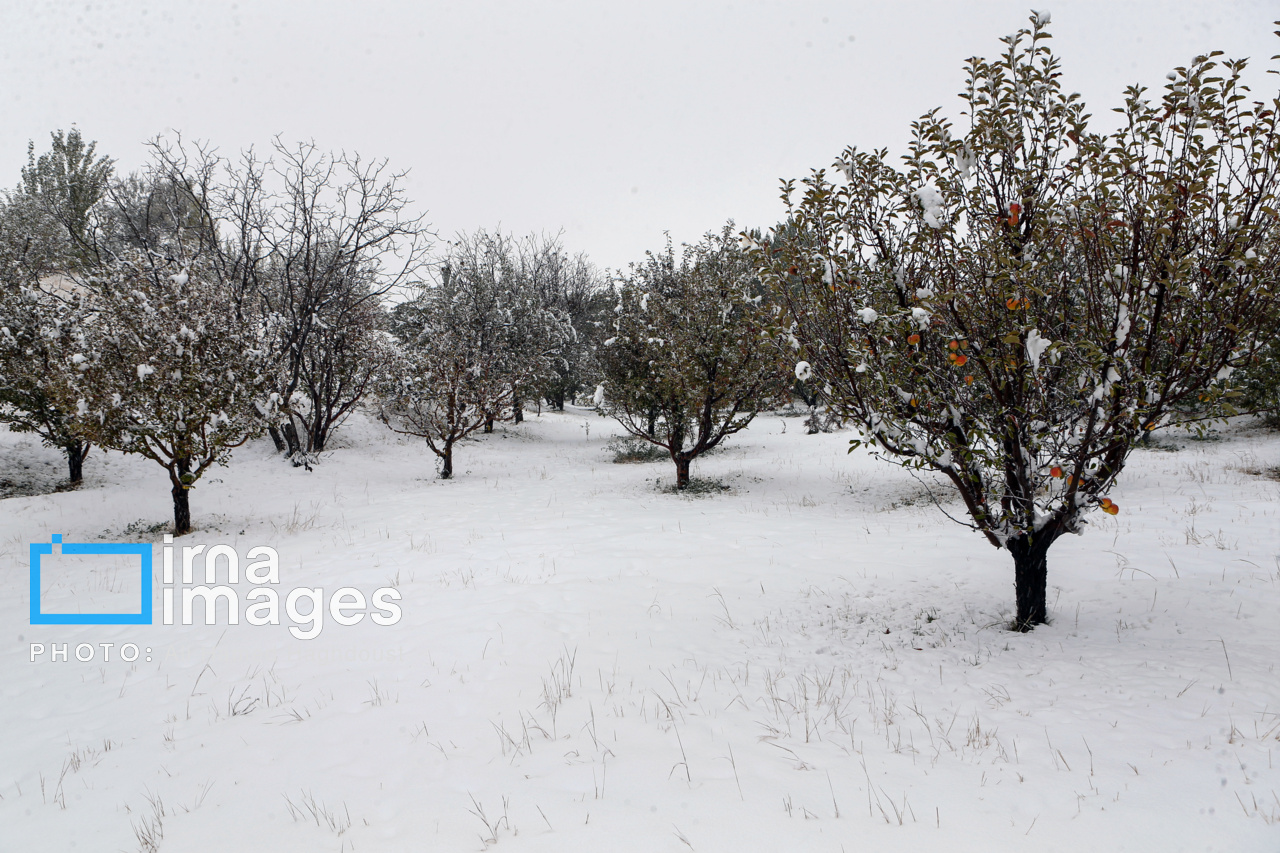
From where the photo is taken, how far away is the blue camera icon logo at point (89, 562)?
770 cm

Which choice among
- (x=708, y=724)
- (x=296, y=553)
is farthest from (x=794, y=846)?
→ (x=296, y=553)

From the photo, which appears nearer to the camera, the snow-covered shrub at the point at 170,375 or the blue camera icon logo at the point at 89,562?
the blue camera icon logo at the point at 89,562

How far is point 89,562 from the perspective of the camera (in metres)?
10.6

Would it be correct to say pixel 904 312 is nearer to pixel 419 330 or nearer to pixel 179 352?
pixel 179 352

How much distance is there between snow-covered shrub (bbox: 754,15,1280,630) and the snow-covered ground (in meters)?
1.56

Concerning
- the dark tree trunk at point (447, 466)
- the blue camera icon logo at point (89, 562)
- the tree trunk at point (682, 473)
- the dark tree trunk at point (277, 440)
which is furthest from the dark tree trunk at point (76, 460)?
the tree trunk at point (682, 473)

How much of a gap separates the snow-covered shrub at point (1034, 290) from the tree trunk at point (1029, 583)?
19 millimetres

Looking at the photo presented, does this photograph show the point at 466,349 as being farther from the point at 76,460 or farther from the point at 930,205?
the point at 930,205

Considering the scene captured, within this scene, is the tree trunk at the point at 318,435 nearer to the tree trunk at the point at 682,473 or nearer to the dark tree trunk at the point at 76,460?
the dark tree trunk at the point at 76,460

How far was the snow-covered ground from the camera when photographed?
3.33 m

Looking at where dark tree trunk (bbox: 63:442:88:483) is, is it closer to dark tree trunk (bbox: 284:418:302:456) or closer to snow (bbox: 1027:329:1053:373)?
dark tree trunk (bbox: 284:418:302:456)

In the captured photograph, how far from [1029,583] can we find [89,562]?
14146 millimetres

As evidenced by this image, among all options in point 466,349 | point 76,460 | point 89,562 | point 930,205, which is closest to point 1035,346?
point 930,205

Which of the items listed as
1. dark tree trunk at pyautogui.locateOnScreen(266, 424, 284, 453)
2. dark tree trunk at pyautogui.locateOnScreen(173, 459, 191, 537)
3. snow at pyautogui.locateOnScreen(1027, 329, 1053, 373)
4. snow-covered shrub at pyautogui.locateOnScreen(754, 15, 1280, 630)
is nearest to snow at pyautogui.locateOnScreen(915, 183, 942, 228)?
snow-covered shrub at pyautogui.locateOnScreen(754, 15, 1280, 630)
